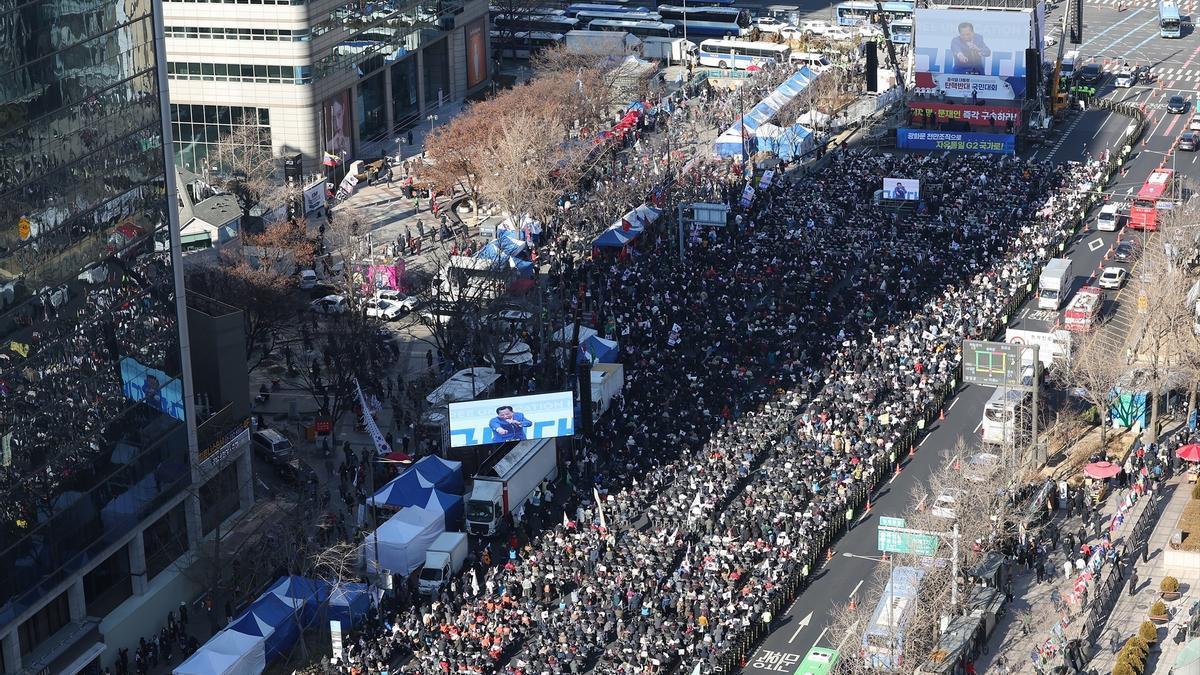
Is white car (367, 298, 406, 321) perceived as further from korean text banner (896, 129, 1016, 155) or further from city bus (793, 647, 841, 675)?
korean text banner (896, 129, 1016, 155)

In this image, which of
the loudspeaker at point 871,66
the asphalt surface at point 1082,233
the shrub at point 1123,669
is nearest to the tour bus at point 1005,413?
the asphalt surface at point 1082,233

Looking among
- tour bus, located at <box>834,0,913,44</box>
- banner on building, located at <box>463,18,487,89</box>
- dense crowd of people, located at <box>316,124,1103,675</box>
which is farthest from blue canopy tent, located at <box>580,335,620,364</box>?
tour bus, located at <box>834,0,913,44</box>

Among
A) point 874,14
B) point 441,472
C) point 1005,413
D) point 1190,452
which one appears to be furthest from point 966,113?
point 441,472

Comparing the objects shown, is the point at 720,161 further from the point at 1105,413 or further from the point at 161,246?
the point at 161,246

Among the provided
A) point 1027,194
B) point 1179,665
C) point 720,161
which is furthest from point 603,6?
point 1179,665

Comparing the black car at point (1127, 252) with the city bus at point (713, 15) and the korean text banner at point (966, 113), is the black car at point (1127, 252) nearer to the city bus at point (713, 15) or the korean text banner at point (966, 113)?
the korean text banner at point (966, 113)
